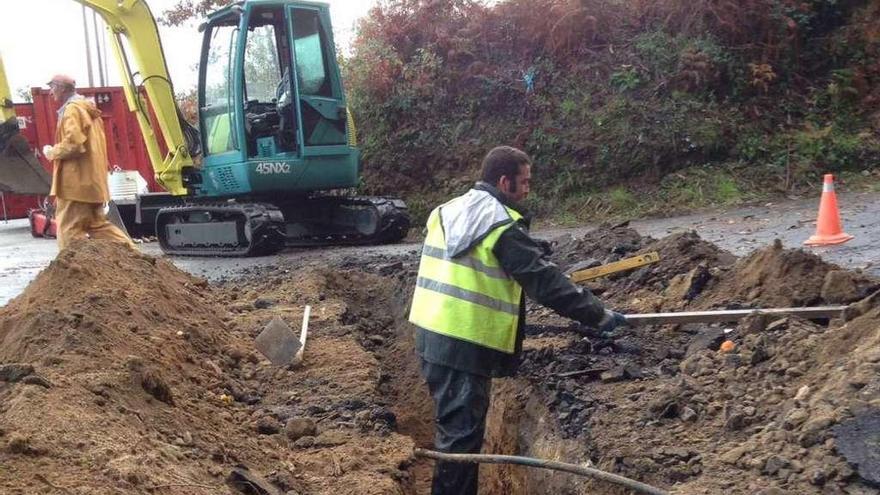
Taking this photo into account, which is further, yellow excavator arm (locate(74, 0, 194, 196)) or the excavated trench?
yellow excavator arm (locate(74, 0, 194, 196))

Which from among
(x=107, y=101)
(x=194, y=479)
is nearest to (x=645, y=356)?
(x=194, y=479)

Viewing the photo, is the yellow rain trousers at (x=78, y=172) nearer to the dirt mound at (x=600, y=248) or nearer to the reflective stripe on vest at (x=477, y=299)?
the dirt mound at (x=600, y=248)

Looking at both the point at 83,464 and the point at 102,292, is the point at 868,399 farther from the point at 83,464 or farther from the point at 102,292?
the point at 102,292

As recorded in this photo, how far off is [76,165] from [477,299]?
226 inches

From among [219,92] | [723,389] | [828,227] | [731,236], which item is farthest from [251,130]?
[723,389]

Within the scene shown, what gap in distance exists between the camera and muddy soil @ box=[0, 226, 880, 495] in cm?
365

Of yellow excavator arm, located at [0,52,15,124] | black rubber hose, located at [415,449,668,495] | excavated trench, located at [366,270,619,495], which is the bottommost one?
excavated trench, located at [366,270,619,495]

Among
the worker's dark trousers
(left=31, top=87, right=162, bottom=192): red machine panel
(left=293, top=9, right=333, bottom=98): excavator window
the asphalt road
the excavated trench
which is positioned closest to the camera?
the worker's dark trousers

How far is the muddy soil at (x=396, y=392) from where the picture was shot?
12.0ft

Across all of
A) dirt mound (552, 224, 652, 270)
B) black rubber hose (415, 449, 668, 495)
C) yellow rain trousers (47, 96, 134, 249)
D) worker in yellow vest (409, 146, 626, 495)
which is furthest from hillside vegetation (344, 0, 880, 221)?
black rubber hose (415, 449, 668, 495)

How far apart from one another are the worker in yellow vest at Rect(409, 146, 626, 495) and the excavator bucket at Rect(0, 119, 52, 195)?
30.7 feet

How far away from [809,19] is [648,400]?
13.1 m

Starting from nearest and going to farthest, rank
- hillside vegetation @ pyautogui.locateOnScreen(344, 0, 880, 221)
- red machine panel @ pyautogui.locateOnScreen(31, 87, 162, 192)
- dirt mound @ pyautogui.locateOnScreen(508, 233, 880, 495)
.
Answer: dirt mound @ pyautogui.locateOnScreen(508, 233, 880, 495) < hillside vegetation @ pyautogui.locateOnScreen(344, 0, 880, 221) < red machine panel @ pyautogui.locateOnScreen(31, 87, 162, 192)

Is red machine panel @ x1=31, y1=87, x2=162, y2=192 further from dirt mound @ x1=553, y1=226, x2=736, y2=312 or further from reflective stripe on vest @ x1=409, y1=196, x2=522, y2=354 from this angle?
reflective stripe on vest @ x1=409, y1=196, x2=522, y2=354
